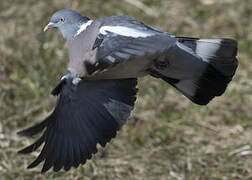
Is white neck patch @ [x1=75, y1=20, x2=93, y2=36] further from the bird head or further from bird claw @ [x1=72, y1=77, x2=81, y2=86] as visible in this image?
bird claw @ [x1=72, y1=77, x2=81, y2=86]

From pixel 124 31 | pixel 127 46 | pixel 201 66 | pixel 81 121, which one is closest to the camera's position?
pixel 127 46

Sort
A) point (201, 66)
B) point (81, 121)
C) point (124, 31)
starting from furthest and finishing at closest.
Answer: point (201, 66), point (81, 121), point (124, 31)

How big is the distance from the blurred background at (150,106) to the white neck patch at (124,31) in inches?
49.2

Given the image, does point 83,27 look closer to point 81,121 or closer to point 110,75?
point 110,75

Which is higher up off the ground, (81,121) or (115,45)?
(115,45)

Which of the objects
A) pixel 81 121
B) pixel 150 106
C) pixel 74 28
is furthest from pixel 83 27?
pixel 150 106

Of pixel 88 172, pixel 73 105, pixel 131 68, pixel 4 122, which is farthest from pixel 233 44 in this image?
pixel 4 122

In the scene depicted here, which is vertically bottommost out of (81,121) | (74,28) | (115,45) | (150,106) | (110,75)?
(150,106)

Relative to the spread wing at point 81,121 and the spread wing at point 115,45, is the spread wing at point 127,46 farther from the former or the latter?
the spread wing at point 81,121

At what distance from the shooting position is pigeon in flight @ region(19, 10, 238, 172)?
3396 mm

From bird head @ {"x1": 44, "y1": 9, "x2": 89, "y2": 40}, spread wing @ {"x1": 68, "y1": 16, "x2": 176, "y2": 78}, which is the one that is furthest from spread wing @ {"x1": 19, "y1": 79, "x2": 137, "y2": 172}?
bird head @ {"x1": 44, "y1": 9, "x2": 89, "y2": 40}

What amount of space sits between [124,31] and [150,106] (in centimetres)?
173

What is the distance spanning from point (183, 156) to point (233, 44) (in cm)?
130

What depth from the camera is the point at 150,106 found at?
513 cm
